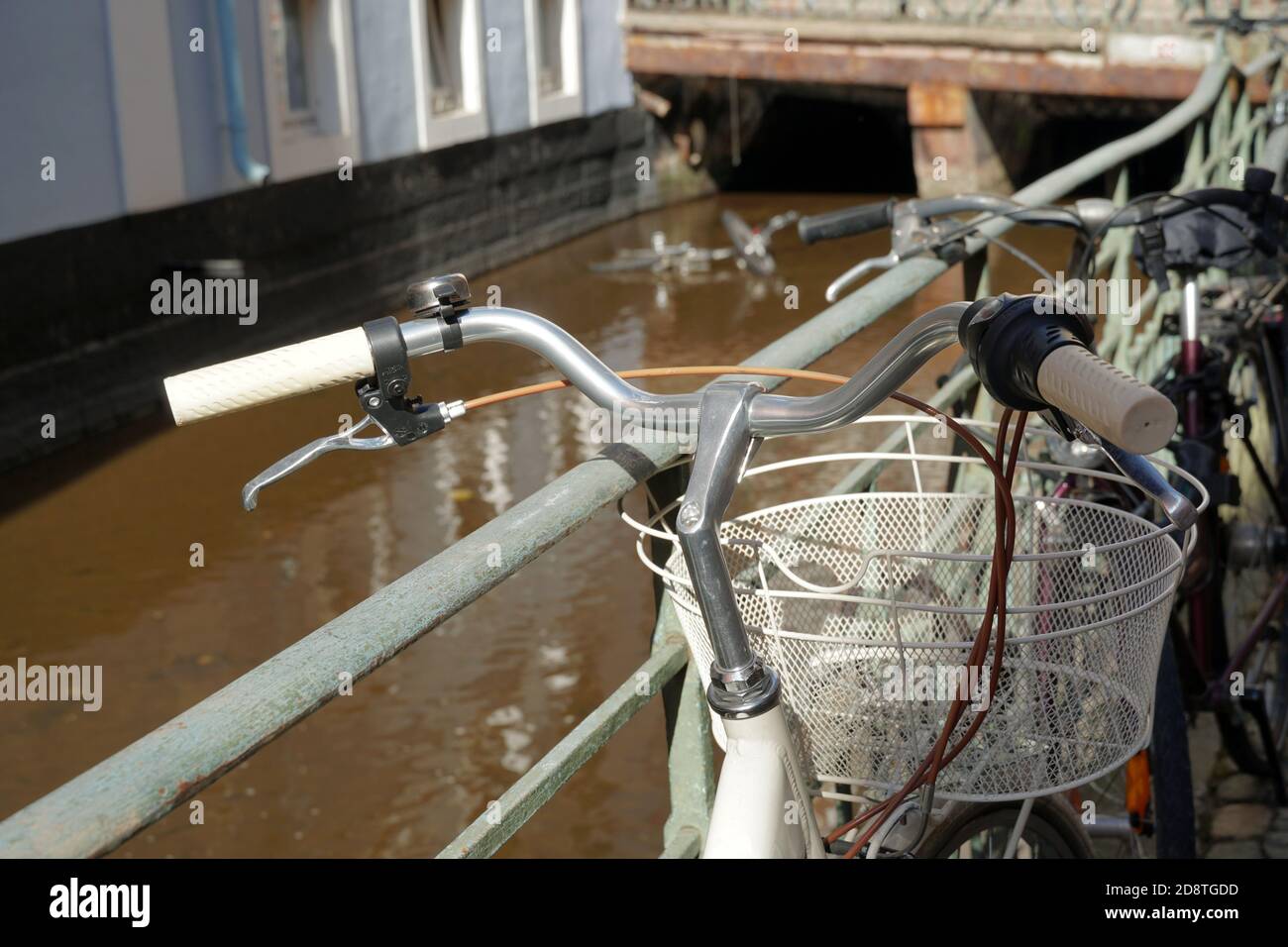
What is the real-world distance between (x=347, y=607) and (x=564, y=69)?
956 cm

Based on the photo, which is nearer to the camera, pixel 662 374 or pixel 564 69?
pixel 662 374

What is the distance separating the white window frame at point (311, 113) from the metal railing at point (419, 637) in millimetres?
8504

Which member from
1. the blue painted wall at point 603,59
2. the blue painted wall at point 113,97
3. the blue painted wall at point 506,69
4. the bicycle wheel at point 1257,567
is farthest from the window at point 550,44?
the bicycle wheel at point 1257,567

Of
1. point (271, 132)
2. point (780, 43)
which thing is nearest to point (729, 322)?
point (271, 132)

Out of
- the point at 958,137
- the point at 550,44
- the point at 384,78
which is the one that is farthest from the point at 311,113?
the point at 958,137

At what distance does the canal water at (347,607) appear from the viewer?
460 cm

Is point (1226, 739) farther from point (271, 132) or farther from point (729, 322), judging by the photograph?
point (271, 132)

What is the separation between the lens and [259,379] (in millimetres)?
1312

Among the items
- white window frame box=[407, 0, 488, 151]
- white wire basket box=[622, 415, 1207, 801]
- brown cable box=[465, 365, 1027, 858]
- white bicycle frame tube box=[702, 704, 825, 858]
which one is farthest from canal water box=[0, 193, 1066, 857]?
white window frame box=[407, 0, 488, 151]

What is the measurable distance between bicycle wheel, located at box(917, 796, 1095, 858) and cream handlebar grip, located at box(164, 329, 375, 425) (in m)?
0.91

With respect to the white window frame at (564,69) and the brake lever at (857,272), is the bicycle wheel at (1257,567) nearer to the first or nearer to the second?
the brake lever at (857,272)

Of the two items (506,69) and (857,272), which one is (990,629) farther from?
(506,69)

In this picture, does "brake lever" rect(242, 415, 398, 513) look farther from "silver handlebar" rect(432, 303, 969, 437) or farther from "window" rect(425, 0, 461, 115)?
"window" rect(425, 0, 461, 115)

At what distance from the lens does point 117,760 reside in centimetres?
99
